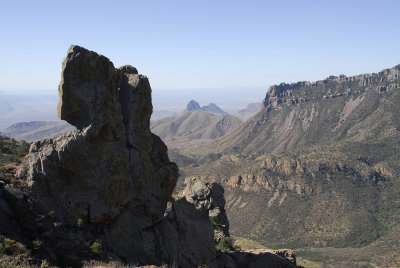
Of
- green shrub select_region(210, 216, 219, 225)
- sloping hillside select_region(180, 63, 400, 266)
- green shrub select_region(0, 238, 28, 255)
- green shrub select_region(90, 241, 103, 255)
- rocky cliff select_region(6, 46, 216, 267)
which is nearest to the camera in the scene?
green shrub select_region(0, 238, 28, 255)

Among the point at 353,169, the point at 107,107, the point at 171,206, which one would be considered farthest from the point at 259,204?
the point at 107,107

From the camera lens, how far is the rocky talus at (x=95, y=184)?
17812 millimetres

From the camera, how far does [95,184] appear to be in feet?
65.8

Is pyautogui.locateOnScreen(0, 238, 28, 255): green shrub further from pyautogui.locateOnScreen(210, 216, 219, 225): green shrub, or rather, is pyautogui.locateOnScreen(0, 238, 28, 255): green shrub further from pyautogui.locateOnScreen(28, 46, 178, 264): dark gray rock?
pyautogui.locateOnScreen(210, 216, 219, 225): green shrub

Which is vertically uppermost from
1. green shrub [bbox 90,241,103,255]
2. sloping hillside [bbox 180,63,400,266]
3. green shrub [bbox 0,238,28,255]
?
green shrub [bbox 0,238,28,255]

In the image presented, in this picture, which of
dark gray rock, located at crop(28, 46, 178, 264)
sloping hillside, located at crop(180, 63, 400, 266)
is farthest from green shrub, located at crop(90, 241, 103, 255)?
sloping hillside, located at crop(180, 63, 400, 266)

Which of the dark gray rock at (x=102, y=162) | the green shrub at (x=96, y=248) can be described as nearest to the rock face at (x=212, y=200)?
the dark gray rock at (x=102, y=162)

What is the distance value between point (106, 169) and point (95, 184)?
3.58 ft

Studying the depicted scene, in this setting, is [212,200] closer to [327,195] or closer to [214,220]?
[214,220]

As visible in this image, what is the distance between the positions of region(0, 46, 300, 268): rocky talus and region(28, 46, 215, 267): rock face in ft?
0.18

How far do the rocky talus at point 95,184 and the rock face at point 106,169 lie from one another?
6 cm

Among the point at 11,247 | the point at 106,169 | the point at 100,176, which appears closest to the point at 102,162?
the point at 106,169

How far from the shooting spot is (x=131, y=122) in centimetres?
2233

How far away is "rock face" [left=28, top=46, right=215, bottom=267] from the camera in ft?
63.2
